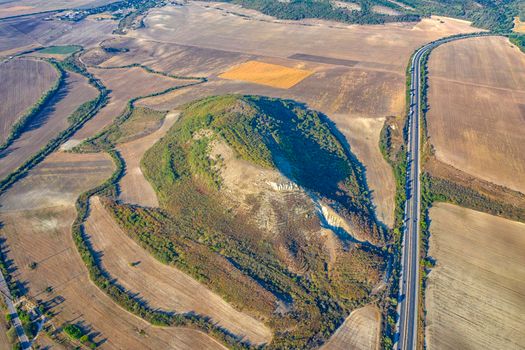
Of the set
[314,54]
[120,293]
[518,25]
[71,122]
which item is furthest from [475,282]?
[518,25]

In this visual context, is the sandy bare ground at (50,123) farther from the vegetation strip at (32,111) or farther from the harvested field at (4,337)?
the harvested field at (4,337)

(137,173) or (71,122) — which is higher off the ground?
(71,122)

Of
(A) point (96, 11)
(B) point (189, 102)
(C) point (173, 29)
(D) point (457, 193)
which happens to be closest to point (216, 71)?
(B) point (189, 102)

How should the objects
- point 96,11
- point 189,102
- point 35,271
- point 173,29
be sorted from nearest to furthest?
point 35,271 < point 189,102 < point 173,29 < point 96,11

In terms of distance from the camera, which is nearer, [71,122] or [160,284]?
[160,284]

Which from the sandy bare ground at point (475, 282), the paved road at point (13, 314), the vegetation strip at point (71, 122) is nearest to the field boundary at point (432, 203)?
the sandy bare ground at point (475, 282)

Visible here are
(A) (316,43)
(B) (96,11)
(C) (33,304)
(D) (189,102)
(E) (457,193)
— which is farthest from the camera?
(B) (96,11)

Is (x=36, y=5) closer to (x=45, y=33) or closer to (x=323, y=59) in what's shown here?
(x=45, y=33)

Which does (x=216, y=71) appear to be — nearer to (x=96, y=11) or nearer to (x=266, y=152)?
(x=266, y=152)
